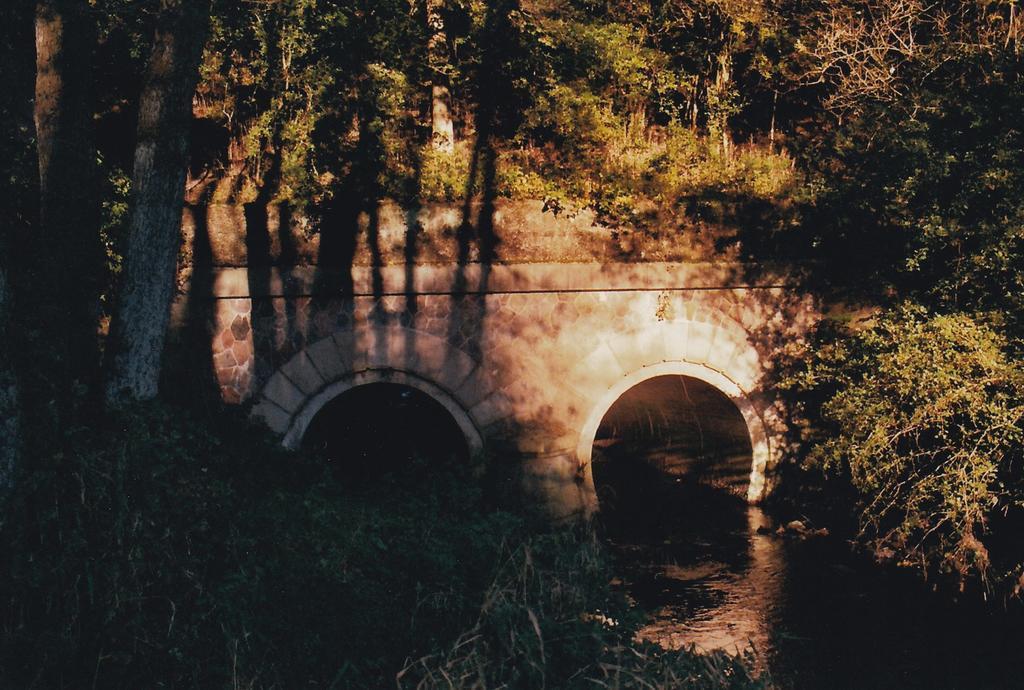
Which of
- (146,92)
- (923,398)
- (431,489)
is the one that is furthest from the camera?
(923,398)

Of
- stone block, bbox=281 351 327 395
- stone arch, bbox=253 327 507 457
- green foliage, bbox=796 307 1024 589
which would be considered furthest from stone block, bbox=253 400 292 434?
green foliage, bbox=796 307 1024 589

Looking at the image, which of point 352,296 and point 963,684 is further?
point 352,296

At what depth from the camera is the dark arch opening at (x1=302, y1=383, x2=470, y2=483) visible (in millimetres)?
10438

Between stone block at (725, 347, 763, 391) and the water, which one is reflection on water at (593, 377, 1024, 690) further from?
stone block at (725, 347, 763, 391)

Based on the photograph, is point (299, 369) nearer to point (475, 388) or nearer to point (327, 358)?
point (327, 358)

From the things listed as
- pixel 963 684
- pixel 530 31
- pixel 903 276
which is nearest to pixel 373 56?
pixel 530 31

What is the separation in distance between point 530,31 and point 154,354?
5345 millimetres

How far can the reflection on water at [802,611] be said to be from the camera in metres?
6.82

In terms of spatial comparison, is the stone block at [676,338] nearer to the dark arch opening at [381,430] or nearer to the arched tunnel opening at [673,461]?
the arched tunnel opening at [673,461]

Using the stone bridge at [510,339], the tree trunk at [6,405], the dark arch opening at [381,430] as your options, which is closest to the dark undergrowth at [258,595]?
the tree trunk at [6,405]

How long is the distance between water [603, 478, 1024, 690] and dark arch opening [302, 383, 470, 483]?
214 cm

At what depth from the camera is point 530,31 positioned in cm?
1008

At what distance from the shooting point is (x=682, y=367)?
961 cm

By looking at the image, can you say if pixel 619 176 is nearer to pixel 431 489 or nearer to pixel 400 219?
pixel 400 219
